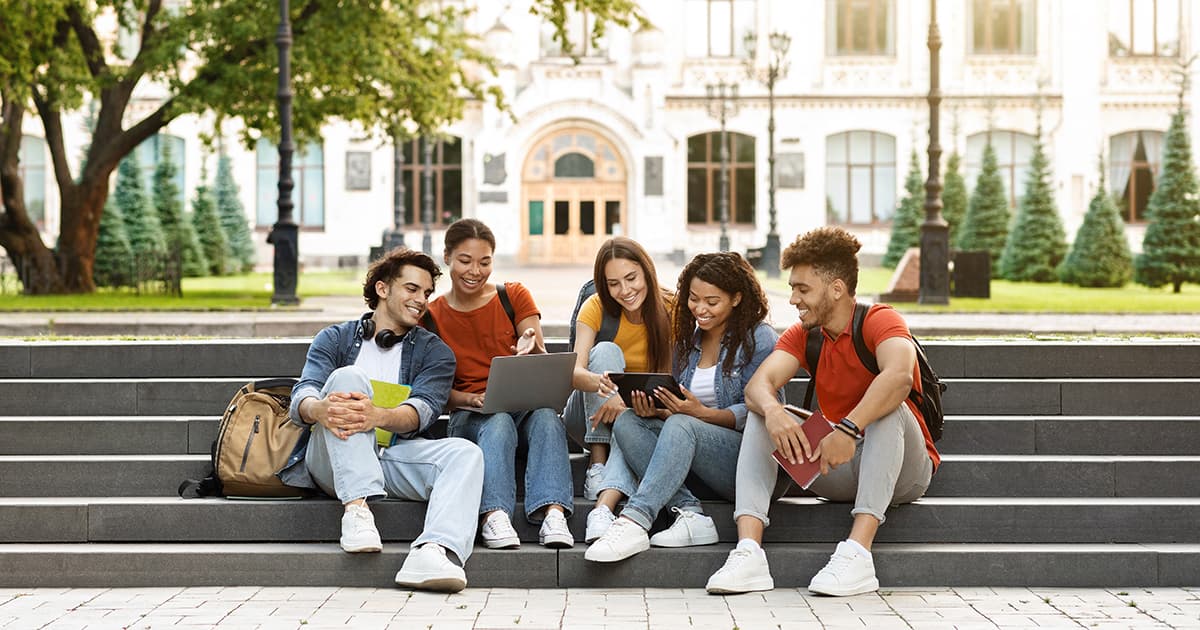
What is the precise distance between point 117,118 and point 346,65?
395 cm

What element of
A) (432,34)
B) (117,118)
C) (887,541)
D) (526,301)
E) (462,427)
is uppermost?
(432,34)

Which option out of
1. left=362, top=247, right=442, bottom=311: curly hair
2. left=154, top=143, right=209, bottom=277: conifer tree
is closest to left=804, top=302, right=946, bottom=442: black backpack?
left=362, top=247, right=442, bottom=311: curly hair

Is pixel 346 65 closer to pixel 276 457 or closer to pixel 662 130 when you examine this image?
pixel 276 457

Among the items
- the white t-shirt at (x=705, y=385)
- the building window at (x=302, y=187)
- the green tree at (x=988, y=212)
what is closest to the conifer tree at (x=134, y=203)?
the building window at (x=302, y=187)

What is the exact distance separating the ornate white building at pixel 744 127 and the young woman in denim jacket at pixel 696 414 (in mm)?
35561

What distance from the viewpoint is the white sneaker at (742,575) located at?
608 cm

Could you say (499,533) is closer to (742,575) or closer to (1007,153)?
(742,575)

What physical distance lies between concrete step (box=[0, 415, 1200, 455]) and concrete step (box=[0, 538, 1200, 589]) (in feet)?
3.46

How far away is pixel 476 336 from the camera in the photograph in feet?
23.4

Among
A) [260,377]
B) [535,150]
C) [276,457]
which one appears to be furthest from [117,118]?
[535,150]

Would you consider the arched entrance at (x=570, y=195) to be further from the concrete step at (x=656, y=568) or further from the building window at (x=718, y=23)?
the concrete step at (x=656, y=568)

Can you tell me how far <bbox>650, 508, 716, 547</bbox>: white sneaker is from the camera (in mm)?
6379

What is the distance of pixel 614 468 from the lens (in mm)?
6652

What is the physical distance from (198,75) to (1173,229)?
18.4m
